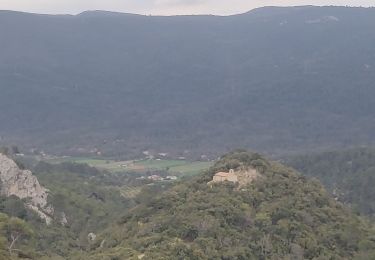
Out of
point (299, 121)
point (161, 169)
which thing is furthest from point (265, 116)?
point (161, 169)

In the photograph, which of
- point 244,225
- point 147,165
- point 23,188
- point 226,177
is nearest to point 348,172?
point 23,188

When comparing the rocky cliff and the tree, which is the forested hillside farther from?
the tree

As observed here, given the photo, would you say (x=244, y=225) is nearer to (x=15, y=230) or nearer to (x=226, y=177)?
(x=226, y=177)

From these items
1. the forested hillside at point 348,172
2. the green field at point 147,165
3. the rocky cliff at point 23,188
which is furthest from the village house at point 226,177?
the green field at point 147,165

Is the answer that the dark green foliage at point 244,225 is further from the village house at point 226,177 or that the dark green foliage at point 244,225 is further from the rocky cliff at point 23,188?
the rocky cliff at point 23,188

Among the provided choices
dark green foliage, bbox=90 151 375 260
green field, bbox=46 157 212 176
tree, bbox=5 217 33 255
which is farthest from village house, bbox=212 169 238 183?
green field, bbox=46 157 212 176
